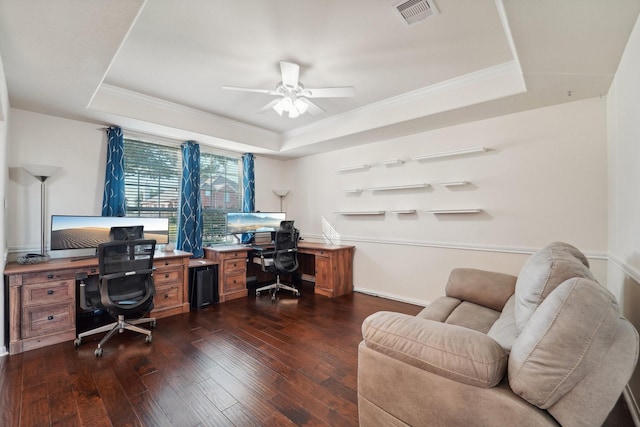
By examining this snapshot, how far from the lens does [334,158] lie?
5039 millimetres

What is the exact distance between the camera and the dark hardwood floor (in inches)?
69.5

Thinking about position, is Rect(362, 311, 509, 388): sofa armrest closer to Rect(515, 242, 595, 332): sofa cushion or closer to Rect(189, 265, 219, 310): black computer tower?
Rect(515, 242, 595, 332): sofa cushion

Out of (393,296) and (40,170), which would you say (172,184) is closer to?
(40,170)

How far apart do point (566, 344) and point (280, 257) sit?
12.3ft

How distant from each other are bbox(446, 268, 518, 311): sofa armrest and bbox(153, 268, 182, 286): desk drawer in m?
3.23

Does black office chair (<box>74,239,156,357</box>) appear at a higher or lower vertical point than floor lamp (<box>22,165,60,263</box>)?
lower

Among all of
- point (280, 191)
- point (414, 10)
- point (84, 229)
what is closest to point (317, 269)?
point (280, 191)

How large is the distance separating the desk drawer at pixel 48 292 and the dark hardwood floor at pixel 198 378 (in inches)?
17.7

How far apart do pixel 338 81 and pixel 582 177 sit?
2.71 m

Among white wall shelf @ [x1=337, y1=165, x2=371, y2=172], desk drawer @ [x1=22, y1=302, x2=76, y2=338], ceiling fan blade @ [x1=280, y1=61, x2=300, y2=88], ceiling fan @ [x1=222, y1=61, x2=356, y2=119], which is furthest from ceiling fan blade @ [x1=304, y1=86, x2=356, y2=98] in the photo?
desk drawer @ [x1=22, y1=302, x2=76, y2=338]

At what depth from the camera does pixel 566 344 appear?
3.08ft

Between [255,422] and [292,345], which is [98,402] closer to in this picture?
[255,422]

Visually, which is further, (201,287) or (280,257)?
(280,257)

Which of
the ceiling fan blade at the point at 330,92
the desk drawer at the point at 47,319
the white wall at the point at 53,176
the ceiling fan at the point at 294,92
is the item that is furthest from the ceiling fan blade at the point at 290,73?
the desk drawer at the point at 47,319
